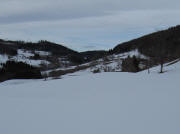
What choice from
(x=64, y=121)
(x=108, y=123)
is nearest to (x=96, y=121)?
(x=108, y=123)

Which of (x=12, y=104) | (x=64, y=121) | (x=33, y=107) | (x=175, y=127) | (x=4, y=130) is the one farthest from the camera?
(x=12, y=104)

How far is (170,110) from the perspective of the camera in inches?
209

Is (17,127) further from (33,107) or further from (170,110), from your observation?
(170,110)

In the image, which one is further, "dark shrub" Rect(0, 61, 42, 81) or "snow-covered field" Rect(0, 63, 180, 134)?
"dark shrub" Rect(0, 61, 42, 81)

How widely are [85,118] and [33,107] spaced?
211 centimetres

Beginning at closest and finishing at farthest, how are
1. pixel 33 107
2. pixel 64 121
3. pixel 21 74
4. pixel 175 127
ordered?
pixel 175 127 < pixel 64 121 < pixel 33 107 < pixel 21 74

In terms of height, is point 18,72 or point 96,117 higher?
point 18,72

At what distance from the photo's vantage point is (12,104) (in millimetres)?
7059

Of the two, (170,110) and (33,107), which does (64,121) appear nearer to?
(33,107)

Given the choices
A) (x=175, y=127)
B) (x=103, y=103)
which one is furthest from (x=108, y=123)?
(x=103, y=103)

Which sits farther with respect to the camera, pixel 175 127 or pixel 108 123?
pixel 108 123

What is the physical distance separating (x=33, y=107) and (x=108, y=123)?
2.81 m

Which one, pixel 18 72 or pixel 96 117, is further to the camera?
pixel 18 72

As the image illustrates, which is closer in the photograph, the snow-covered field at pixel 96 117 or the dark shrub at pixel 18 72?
the snow-covered field at pixel 96 117
